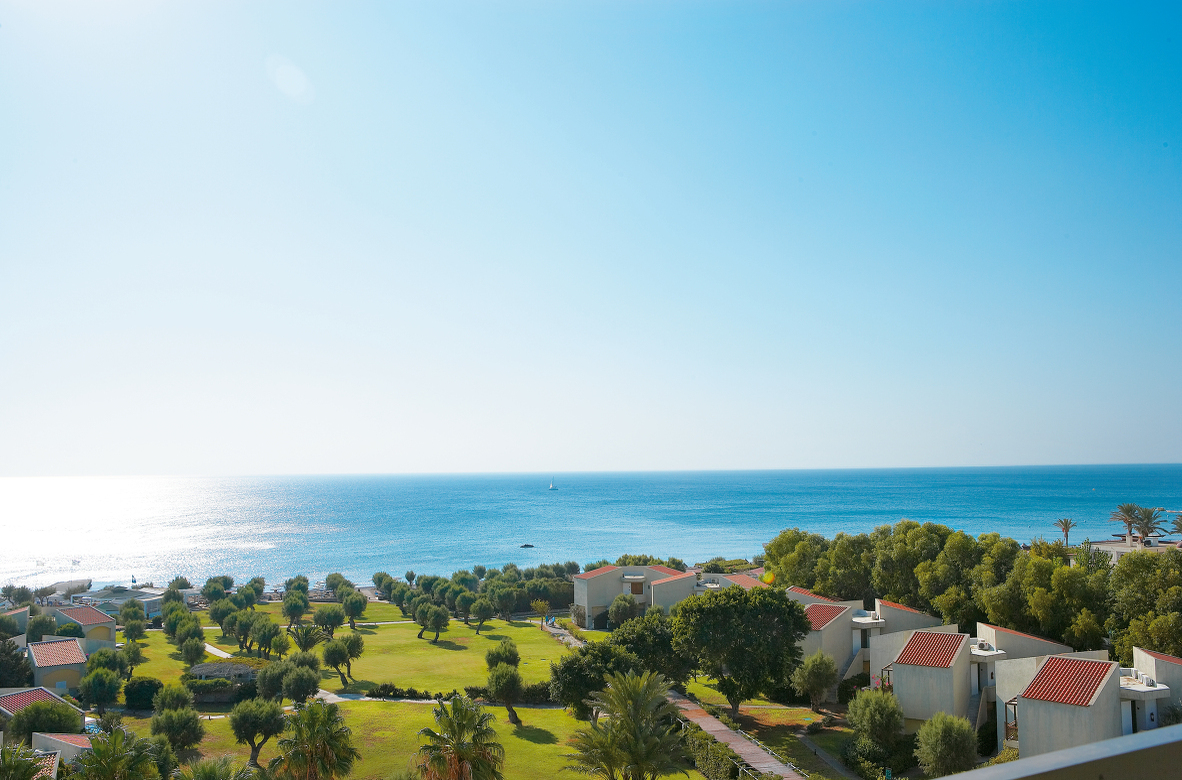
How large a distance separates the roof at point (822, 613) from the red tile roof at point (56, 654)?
4878cm

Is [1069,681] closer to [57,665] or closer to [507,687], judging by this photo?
[507,687]

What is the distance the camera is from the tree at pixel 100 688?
4525cm

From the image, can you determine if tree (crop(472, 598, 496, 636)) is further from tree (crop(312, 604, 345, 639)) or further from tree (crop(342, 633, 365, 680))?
tree (crop(342, 633, 365, 680))

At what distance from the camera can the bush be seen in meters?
46.2

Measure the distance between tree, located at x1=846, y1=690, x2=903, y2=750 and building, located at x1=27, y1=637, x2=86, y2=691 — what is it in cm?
4848

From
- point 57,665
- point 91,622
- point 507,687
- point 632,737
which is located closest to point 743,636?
point 507,687

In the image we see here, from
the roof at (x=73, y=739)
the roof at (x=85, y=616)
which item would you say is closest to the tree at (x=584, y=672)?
the roof at (x=73, y=739)

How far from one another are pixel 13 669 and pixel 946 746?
55.3 m

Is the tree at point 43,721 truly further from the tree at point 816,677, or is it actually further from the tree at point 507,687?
the tree at point 816,677

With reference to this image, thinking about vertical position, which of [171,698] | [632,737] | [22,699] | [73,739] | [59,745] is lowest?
[171,698]

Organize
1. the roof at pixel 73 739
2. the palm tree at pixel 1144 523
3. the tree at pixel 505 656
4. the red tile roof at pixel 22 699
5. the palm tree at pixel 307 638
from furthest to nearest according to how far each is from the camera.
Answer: the palm tree at pixel 1144 523
the palm tree at pixel 307 638
the tree at pixel 505 656
the red tile roof at pixel 22 699
the roof at pixel 73 739

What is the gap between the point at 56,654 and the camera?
168ft

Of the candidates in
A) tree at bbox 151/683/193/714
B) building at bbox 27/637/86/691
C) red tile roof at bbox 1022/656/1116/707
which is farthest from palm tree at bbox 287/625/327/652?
red tile roof at bbox 1022/656/1116/707

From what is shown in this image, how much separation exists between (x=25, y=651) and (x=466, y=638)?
107 ft
